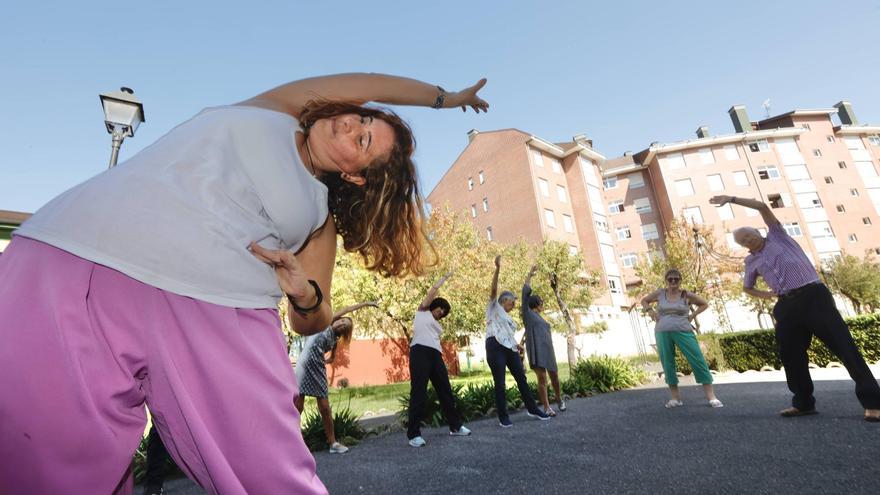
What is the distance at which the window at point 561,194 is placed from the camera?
37625 millimetres

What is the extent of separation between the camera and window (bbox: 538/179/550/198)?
36031 mm

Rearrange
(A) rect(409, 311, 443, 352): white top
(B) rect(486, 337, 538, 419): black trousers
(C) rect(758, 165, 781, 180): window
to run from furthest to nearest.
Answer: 1. (C) rect(758, 165, 781, 180): window
2. (B) rect(486, 337, 538, 419): black trousers
3. (A) rect(409, 311, 443, 352): white top

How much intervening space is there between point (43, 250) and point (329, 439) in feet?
17.9

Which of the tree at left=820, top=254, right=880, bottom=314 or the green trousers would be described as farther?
the tree at left=820, top=254, right=880, bottom=314

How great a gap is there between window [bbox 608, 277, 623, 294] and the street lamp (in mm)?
35854

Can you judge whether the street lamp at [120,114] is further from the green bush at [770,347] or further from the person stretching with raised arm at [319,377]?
the green bush at [770,347]

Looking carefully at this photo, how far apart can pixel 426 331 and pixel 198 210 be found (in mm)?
5281

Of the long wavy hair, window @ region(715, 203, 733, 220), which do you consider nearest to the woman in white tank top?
the long wavy hair

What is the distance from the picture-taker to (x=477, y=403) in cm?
772

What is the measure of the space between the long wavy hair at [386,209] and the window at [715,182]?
157 ft

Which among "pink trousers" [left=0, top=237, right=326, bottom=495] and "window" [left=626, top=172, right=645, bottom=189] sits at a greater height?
"window" [left=626, top=172, right=645, bottom=189]

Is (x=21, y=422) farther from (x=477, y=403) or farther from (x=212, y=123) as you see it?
(x=477, y=403)

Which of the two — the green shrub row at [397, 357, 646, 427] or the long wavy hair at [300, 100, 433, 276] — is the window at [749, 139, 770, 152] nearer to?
the green shrub row at [397, 357, 646, 427]

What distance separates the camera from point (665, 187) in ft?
137
